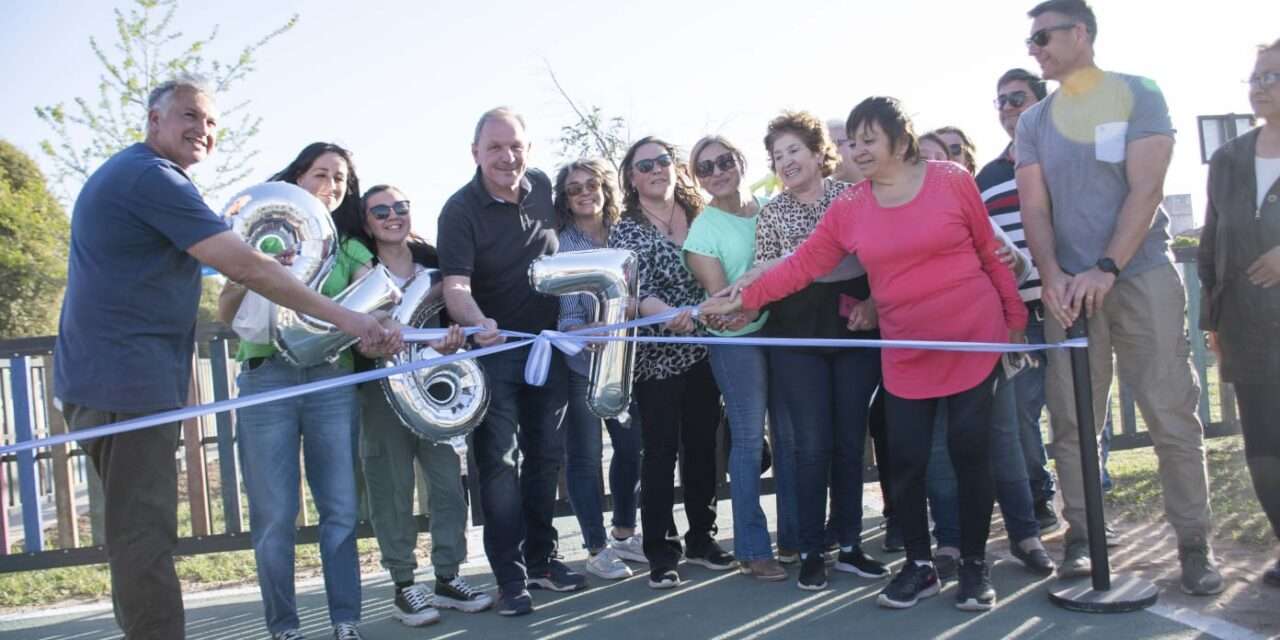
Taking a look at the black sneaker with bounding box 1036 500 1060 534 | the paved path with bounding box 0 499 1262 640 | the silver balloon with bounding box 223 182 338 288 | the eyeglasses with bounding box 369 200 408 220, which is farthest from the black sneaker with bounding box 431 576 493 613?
the black sneaker with bounding box 1036 500 1060 534

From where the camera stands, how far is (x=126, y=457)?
12.0 ft

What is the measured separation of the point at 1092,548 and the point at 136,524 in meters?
3.52

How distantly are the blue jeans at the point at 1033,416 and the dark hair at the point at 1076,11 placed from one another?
135cm

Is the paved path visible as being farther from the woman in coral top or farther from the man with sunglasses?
Answer: the man with sunglasses

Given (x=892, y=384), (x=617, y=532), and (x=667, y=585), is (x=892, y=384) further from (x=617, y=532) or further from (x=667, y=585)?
(x=617, y=532)

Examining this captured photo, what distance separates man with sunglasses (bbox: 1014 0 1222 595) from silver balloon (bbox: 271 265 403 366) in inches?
108

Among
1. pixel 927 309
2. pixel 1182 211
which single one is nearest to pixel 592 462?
pixel 927 309

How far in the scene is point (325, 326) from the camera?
436 cm

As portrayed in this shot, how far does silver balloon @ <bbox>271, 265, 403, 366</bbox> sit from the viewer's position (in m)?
4.34

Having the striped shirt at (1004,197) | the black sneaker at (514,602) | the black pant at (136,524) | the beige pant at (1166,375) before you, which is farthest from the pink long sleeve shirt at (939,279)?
the black pant at (136,524)

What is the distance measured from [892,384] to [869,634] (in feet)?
3.28

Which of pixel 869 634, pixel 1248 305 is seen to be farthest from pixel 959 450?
pixel 1248 305

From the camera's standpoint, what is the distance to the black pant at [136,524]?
366 cm

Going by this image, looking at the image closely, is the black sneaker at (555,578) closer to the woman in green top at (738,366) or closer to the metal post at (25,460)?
the woman in green top at (738,366)
